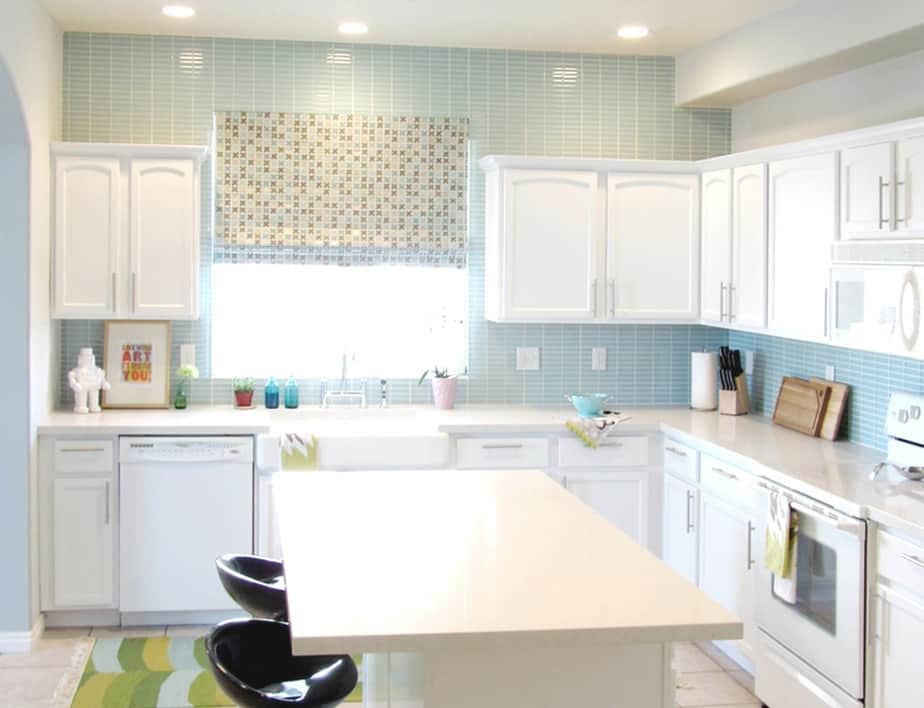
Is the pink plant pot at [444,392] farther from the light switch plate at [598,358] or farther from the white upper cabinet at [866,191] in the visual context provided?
the white upper cabinet at [866,191]

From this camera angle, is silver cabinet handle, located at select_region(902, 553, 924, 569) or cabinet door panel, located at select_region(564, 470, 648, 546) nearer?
silver cabinet handle, located at select_region(902, 553, 924, 569)

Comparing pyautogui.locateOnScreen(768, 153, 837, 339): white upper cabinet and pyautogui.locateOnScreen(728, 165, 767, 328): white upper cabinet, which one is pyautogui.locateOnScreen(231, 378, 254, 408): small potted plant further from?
pyautogui.locateOnScreen(768, 153, 837, 339): white upper cabinet

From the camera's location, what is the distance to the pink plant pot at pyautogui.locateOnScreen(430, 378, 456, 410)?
5945 millimetres

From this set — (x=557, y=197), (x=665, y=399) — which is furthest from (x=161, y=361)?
(x=665, y=399)

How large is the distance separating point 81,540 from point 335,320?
5.32 ft

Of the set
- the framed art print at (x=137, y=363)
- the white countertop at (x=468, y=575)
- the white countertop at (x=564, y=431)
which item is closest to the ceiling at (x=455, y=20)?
the framed art print at (x=137, y=363)

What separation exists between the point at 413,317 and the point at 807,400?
197 cm

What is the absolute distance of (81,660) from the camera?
16.3 ft

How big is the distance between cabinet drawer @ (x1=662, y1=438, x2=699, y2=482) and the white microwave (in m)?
0.93

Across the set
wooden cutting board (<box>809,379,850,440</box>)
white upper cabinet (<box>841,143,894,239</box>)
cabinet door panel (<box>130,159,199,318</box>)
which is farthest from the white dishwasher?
white upper cabinet (<box>841,143,894,239</box>)

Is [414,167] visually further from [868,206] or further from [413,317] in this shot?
[868,206]

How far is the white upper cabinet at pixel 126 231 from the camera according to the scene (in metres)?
5.45

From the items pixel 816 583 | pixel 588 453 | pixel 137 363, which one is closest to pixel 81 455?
pixel 137 363

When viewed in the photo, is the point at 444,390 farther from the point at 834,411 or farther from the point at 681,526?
the point at 834,411
